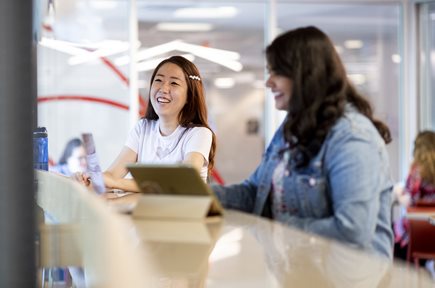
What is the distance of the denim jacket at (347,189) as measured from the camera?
7.34 feet

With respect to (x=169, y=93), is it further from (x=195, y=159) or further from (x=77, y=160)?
(x=77, y=160)

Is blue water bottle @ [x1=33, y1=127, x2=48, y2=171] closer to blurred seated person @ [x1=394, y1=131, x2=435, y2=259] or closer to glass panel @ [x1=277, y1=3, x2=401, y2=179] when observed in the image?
blurred seated person @ [x1=394, y1=131, x2=435, y2=259]

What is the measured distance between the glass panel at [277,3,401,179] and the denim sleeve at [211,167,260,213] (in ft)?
19.2

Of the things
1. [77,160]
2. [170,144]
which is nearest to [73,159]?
[77,160]

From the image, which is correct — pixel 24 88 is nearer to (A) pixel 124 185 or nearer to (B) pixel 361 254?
(B) pixel 361 254

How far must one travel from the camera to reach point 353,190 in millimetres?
2236

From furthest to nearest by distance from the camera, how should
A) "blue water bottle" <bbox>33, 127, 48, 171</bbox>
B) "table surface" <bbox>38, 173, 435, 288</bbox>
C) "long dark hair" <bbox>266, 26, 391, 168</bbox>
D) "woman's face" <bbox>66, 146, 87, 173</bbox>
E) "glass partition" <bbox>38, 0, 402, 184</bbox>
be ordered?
"glass partition" <bbox>38, 0, 402, 184</bbox>, "woman's face" <bbox>66, 146, 87, 173</bbox>, "long dark hair" <bbox>266, 26, 391, 168</bbox>, "table surface" <bbox>38, 173, 435, 288</bbox>, "blue water bottle" <bbox>33, 127, 48, 171</bbox>

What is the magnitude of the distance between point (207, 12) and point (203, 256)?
265 inches

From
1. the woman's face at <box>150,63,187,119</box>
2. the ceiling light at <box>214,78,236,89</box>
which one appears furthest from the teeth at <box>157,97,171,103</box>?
the ceiling light at <box>214,78,236,89</box>

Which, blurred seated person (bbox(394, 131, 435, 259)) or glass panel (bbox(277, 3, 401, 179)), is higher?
glass panel (bbox(277, 3, 401, 179))

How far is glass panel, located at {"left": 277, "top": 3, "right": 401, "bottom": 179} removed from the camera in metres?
8.48

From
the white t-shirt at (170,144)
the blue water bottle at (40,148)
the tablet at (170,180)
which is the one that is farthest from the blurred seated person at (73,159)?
the blue water bottle at (40,148)

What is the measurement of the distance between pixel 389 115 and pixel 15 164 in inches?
314

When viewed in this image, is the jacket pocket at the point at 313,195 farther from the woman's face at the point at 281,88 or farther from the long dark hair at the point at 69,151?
the long dark hair at the point at 69,151
